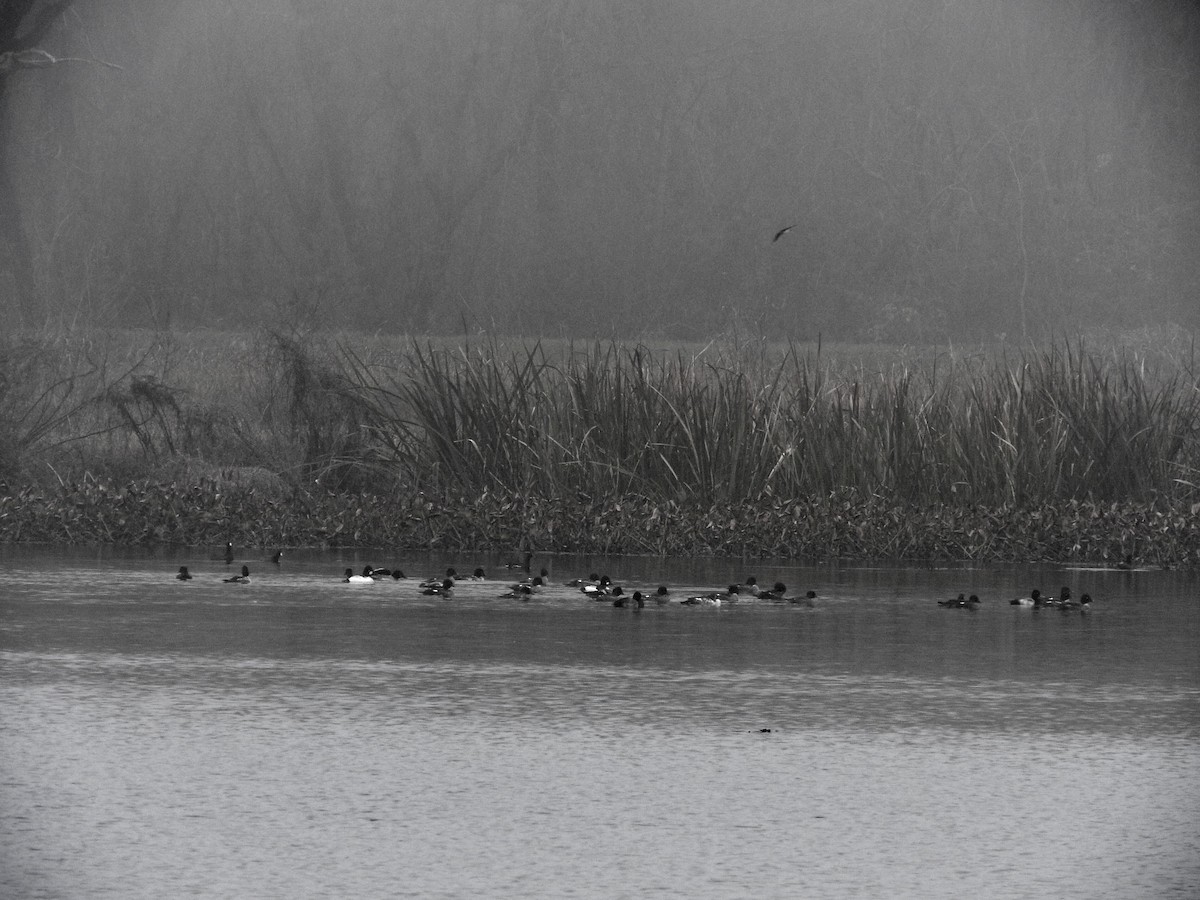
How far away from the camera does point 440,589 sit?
42.8 ft

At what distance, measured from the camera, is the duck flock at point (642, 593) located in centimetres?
1254

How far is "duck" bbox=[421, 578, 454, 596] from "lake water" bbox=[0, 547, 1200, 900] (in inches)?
12.6

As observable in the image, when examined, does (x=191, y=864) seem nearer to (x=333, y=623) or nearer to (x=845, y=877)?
(x=845, y=877)

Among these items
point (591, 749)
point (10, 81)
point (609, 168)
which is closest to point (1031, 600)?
point (591, 749)

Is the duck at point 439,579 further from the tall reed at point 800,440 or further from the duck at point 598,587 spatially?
the tall reed at point 800,440

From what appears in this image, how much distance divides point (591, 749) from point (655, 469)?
10.8 meters

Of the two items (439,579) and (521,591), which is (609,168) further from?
(521,591)

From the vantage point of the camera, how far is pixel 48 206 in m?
60.7

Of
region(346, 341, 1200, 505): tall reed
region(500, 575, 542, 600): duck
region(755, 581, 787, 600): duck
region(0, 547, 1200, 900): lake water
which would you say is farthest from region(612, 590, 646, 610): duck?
region(346, 341, 1200, 505): tall reed

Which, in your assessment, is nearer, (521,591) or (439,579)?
(521,591)

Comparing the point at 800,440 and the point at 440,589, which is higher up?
the point at 800,440

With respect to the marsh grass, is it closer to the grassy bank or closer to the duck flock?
the grassy bank

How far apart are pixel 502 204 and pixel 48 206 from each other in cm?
1427

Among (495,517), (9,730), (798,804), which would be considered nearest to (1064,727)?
(798,804)
